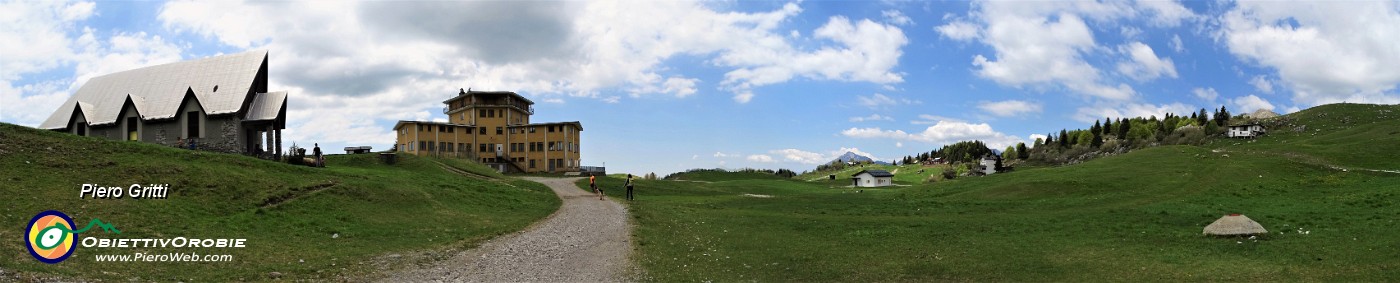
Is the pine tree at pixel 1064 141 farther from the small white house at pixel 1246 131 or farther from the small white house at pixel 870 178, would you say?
the small white house at pixel 870 178

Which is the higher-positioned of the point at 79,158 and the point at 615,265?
the point at 79,158

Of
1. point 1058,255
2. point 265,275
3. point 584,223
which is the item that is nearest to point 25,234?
point 265,275

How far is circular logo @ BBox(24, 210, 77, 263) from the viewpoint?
1820 cm

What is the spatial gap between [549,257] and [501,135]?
8479 cm

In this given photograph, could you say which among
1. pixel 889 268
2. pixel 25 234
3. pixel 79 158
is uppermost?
pixel 79 158

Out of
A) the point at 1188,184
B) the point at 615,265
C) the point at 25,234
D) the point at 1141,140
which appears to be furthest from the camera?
the point at 1141,140

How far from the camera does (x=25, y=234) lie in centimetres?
1966

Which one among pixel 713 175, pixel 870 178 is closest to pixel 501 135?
pixel 713 175

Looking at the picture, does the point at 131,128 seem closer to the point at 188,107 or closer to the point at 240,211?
the point at 188,107

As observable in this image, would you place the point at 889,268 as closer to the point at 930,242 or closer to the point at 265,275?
the point at 930,242

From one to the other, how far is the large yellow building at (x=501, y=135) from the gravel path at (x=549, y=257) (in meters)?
69.0

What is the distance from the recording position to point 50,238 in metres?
19.2

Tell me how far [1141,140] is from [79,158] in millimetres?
129219
